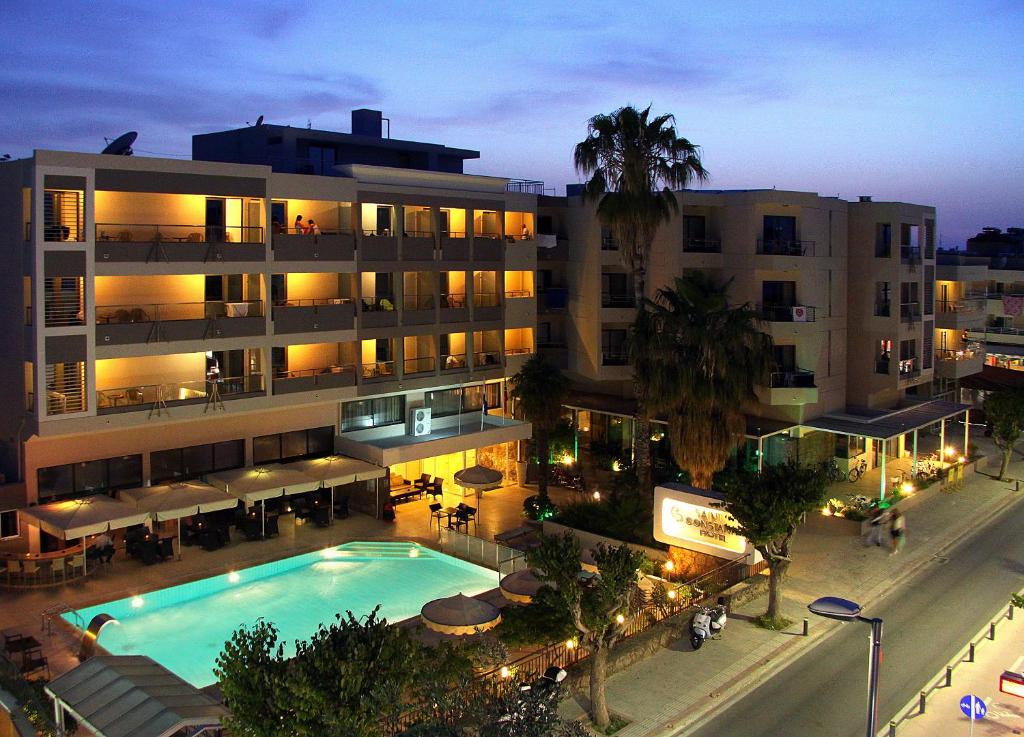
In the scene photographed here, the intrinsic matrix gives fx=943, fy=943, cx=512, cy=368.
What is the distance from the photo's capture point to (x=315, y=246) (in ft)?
120

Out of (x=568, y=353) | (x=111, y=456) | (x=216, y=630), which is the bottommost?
(x=216, y=630)

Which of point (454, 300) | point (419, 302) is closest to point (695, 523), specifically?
point (419, 302)

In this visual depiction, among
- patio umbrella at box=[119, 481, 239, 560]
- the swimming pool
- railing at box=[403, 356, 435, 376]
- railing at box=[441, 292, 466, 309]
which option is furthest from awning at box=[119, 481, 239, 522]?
railing at box=[441, 292, 466, 309]

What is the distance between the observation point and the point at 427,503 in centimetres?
4150

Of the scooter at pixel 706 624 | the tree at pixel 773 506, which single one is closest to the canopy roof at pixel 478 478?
the tree at pixel 773 506

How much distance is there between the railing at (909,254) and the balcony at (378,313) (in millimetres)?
26081

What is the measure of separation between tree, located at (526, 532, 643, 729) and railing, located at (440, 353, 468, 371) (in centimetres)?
2127

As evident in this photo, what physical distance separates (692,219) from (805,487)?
2159 centimetres

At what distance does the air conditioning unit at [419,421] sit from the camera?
135 feet

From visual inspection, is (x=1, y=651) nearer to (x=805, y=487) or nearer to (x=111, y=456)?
(x=111, y=456)

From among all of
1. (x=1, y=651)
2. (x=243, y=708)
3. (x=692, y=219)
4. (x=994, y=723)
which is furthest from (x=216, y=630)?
(x=692, y=219)

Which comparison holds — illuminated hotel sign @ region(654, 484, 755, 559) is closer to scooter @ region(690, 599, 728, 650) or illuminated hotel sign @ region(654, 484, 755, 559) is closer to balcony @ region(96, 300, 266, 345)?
scooter @ region(690, 599, 728, 650)

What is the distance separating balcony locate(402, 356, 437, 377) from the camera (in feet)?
134

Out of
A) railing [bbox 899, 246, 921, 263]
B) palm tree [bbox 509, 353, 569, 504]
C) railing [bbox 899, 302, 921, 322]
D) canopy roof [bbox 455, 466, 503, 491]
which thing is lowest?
canopy roof [bbox 455, 466, 503, 491]
